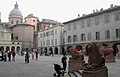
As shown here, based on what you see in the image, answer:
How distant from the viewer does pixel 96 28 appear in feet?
138

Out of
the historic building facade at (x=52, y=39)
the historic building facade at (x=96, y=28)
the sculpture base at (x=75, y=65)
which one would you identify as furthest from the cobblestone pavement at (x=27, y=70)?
the historic building facade at (x=52, y=39)

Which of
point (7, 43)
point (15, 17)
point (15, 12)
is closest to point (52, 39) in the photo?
point (7, 43)

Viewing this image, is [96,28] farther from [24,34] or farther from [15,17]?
[15,17]

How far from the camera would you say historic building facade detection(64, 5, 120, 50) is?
126ft

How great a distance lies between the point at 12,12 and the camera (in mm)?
90188

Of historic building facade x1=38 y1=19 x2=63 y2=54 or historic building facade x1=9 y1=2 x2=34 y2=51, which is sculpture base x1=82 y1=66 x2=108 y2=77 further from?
historic building facade x1=9 y1=2 x2=34 y2=51

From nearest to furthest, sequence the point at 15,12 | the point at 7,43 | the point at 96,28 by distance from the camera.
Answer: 1. the point at 96,28
2. the point at 7,43
3. the point at 15,12

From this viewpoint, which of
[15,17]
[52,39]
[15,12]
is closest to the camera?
[52,39]

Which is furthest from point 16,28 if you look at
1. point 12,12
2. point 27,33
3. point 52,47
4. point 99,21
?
point 99,21

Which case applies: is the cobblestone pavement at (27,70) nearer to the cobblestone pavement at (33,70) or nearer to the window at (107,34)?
the cobblestone pavement at (33,70)

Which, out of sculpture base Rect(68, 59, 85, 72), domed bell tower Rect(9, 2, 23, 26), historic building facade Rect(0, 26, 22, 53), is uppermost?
domed bell tower Rect(9, 2, 23, 26)

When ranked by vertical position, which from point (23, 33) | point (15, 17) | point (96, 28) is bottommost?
point (96, 28)

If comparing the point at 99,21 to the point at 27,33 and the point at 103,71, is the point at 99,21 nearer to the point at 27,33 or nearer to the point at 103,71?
the point at 103,71

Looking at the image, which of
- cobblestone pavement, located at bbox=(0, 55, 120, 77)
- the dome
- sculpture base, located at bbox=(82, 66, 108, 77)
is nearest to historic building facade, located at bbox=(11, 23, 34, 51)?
the dome
